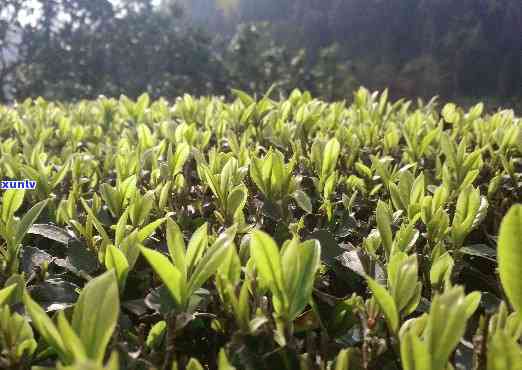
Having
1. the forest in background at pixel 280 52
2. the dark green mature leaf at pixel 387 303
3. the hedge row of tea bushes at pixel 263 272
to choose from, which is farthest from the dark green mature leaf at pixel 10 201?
the forest in background at pixel 280 52

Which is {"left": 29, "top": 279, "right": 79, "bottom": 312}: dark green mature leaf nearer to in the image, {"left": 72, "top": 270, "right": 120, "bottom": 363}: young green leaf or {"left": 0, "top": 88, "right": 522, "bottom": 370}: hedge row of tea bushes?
{"left": 0, "top": 88, "right": 522, "bottom": 370}: hedge row of tea bushes

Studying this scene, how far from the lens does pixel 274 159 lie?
131 cm

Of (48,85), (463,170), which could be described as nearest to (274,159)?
(463,170)

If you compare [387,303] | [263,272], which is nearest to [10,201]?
[263,272]

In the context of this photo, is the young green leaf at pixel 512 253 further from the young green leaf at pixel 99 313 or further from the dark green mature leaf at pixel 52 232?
the dark green mature leaf at pixel 52 232

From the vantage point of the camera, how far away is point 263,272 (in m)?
0.85

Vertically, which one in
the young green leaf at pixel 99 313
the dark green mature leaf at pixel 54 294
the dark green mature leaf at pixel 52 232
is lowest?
the dark green mature leaf at pixel 54 294

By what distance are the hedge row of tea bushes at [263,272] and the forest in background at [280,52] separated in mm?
14731

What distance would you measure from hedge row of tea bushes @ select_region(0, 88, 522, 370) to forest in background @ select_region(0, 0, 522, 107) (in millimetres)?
14731

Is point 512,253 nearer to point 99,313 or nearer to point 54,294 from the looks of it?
point 99,313

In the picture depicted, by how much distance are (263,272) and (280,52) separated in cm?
2127

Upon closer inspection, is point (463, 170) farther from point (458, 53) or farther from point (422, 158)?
point (458, 53)

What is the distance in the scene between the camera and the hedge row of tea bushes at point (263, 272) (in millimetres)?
744

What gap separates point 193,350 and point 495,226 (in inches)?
38.1
